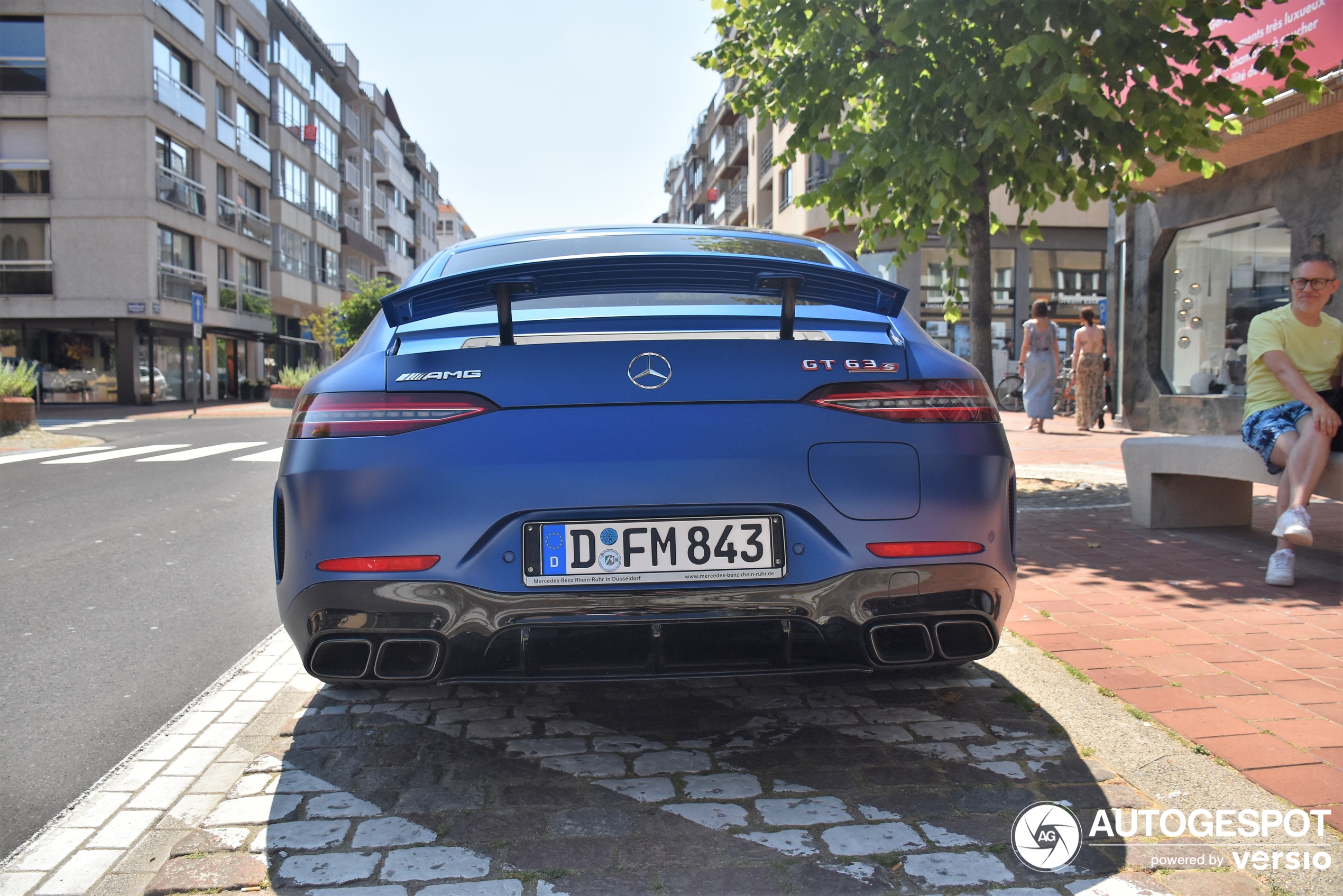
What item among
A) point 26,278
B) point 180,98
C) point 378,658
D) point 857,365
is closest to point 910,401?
point 857,365

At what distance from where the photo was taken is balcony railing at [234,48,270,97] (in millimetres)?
40500

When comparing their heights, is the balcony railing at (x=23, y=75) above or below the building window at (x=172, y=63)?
below

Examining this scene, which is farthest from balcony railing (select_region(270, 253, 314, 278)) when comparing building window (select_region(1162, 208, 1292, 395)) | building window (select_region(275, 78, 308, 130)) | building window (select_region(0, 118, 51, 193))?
building window (select_region(1162, 208, 1292, 395))

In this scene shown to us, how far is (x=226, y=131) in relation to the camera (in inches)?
1537

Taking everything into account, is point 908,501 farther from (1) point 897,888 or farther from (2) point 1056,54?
(2) point 1056,54

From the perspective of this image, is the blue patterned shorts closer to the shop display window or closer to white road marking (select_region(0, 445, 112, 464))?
white road marking (select_region(0, 445, 112, 464))

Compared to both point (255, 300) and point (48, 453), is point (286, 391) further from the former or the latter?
point (48, 453)

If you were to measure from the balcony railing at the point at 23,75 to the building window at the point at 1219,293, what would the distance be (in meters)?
32.9

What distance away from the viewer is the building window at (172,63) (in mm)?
33719

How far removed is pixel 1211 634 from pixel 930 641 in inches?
79.4

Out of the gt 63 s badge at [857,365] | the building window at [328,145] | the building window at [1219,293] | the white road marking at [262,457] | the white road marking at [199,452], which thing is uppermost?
the building window at [328,145]

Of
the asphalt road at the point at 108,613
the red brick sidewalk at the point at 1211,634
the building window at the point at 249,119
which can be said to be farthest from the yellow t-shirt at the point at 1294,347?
the building window at the point at 249,119

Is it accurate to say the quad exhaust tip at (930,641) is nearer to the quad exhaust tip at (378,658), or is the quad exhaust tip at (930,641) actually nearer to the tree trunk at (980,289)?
the quad exhaust tip at (378,658)

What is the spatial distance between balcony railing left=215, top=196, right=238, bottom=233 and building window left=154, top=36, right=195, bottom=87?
4.20 meters
